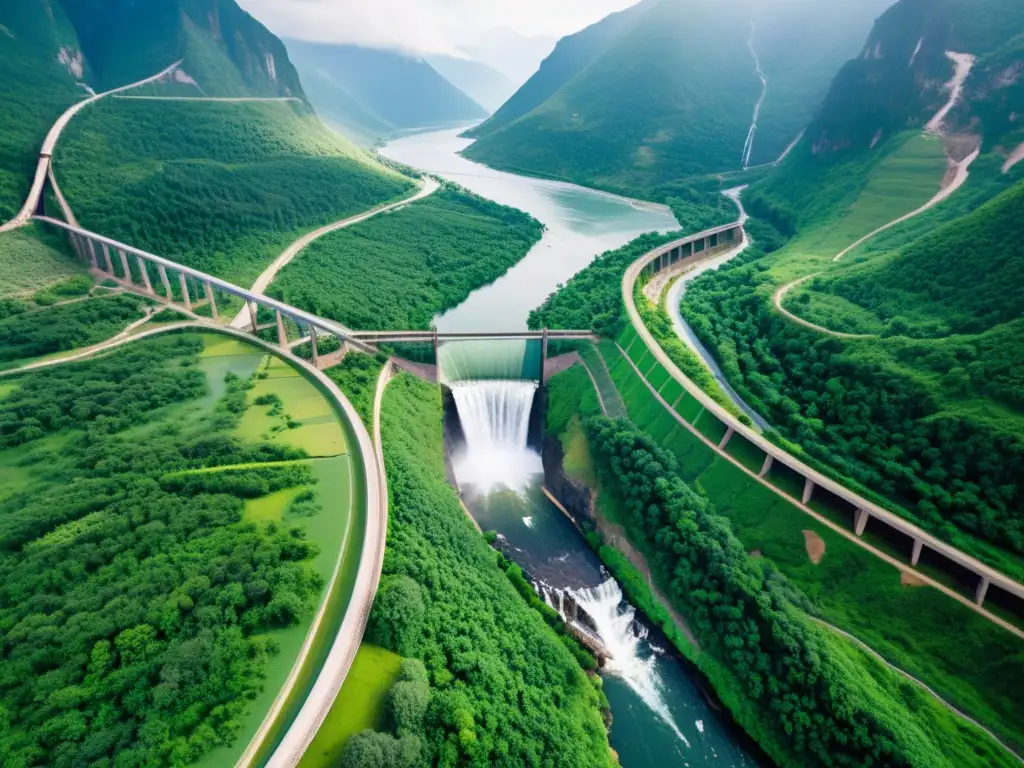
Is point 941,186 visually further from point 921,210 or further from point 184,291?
point 184,291

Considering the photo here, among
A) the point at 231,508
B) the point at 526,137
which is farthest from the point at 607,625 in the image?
the point at 526,137

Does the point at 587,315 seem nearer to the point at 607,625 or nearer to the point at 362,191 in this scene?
the point at 607,625

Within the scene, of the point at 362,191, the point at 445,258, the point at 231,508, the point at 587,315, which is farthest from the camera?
the point at 362,191

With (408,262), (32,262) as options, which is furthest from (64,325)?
(408,262)

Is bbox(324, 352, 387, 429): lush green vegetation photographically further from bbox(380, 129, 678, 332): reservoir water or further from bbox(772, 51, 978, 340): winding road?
bbox(772, 51, 978, 340): winding road

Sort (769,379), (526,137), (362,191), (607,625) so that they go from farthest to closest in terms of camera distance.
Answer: (526,137) < (362,191) < (769,379) < (607,625)
